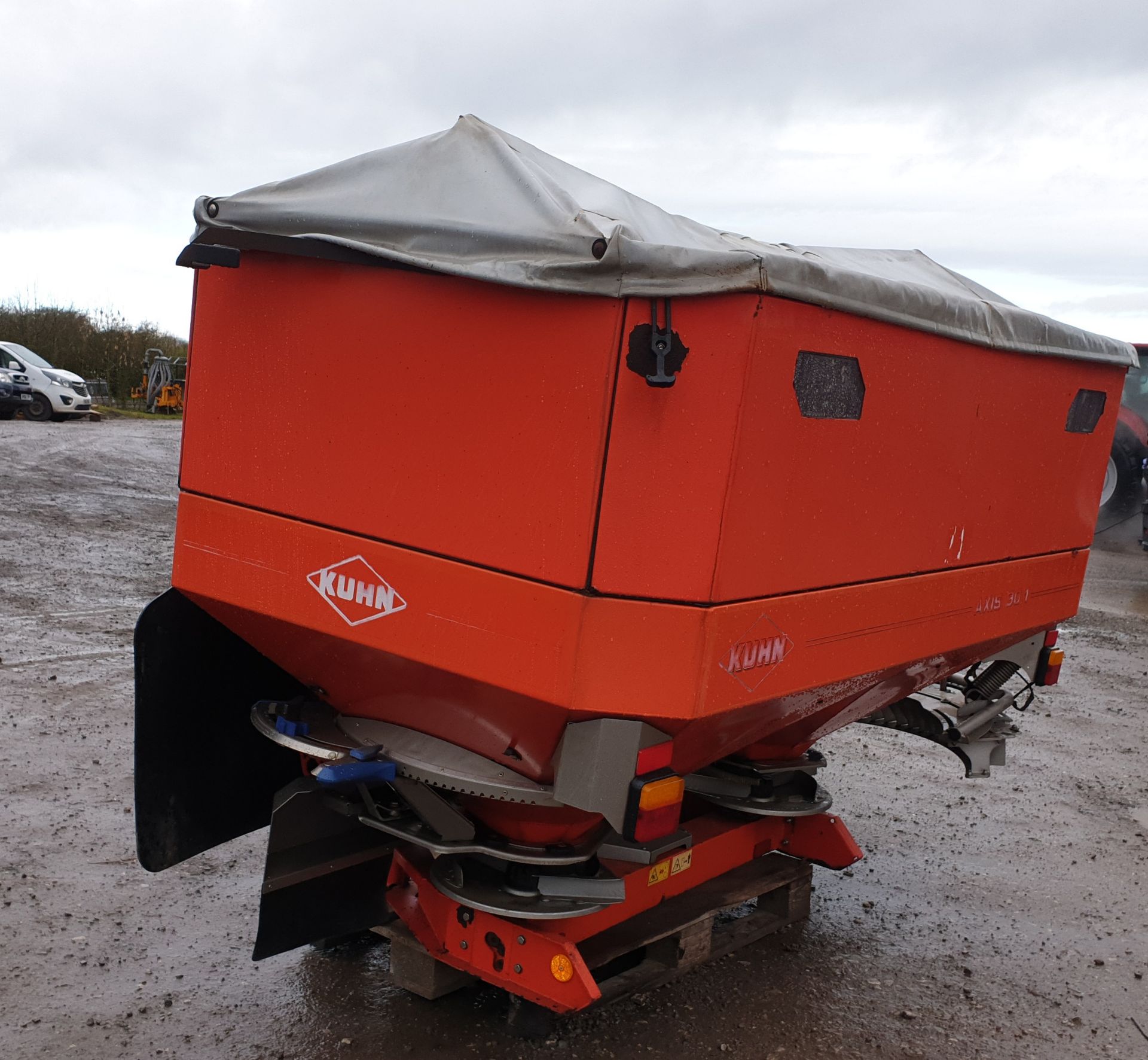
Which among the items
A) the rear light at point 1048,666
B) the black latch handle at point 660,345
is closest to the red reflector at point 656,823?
the black latch handle at point 660,345

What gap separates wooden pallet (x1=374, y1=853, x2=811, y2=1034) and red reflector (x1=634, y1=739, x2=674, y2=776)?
0.77 m

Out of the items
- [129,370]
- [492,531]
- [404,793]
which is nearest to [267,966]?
[404,793]

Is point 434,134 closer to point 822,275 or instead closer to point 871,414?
point 822,275

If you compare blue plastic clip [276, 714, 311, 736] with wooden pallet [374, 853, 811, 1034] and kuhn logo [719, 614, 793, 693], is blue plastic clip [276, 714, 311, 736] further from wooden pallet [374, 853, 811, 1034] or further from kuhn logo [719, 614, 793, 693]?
kuhn logo [719, 614, 793, 693]

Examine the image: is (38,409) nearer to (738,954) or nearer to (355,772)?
(738,954)

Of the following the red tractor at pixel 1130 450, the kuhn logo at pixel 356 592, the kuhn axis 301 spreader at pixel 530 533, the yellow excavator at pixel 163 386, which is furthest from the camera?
the yellow excavator at pixel 163 386

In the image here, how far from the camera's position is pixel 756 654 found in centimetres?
249

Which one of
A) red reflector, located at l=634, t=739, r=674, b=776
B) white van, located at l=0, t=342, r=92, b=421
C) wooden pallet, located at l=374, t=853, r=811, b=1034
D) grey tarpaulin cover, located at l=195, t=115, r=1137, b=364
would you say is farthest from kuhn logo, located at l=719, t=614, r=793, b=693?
white van, located at l=0, t=342, r=92, b=421

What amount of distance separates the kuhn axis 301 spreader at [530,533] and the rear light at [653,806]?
1cm

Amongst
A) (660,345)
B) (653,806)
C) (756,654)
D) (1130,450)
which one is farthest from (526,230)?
(1130,450)

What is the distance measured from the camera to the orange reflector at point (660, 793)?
2439 millimetres

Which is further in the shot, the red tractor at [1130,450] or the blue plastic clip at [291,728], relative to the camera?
the red tractor at [1130,450]

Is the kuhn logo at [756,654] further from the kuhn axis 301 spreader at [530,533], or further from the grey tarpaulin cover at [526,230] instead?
the grey tarpaulin cover at [526,230]

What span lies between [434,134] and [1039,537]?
89.4 inches
